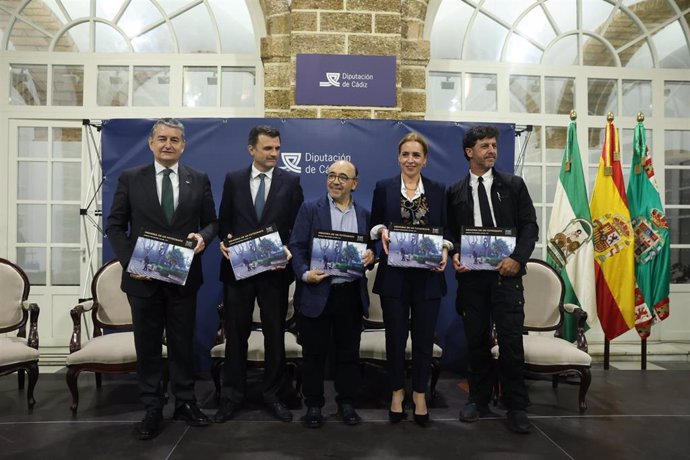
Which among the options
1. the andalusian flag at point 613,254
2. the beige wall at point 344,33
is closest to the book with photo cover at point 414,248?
the beige wall at point 344,33

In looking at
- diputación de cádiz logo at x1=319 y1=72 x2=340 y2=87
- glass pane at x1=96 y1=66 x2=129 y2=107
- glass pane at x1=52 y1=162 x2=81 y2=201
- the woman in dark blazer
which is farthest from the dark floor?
glass pane at x1=96 y1=66 x2=129 y2=107

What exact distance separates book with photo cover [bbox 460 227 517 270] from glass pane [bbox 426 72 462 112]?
2317 millimetres

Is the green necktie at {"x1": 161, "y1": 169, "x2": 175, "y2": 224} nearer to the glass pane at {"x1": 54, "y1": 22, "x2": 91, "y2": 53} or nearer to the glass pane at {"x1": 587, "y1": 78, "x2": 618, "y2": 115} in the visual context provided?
the glass pane at {"x1": 54, "y1": 22, "x2": 91, "y2": 53}

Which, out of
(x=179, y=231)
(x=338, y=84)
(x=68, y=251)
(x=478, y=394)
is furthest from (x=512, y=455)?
(x=68, y=251)

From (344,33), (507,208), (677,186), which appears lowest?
(507,208)

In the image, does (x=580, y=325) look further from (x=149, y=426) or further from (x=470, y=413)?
(x=149, y=426)

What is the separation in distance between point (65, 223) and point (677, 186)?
608 cm

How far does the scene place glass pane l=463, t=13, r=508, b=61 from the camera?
4.75m

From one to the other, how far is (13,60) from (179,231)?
3287mm

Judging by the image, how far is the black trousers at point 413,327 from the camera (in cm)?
273

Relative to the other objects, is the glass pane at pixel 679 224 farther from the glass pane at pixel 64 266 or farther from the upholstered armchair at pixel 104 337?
the glass pane at pixel 64 266

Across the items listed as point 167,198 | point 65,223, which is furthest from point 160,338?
point 65,223

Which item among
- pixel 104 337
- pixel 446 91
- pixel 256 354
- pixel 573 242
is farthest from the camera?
pixel 446 91

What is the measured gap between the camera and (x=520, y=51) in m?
4.81
